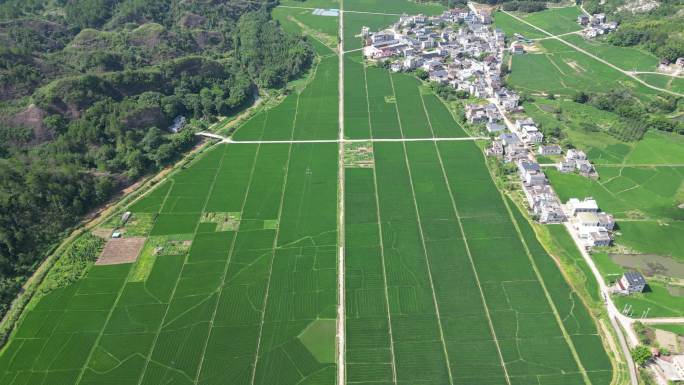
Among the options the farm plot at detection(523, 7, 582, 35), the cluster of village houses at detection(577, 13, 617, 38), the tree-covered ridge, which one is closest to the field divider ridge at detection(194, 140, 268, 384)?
the tree-covered ridge

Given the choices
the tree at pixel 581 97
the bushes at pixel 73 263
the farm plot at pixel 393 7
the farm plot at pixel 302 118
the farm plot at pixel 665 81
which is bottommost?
the bushes at pixel 73 263

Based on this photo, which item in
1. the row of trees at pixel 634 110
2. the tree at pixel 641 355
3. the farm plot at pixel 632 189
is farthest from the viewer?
the row of trees at pixel 634 110

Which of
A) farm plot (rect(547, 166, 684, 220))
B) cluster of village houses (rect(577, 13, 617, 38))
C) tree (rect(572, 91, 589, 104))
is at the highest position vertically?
cluster of village houses (rect(577, 13, 617, 38))

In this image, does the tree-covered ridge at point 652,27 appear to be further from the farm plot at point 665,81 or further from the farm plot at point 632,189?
the farm plot at point 632,189

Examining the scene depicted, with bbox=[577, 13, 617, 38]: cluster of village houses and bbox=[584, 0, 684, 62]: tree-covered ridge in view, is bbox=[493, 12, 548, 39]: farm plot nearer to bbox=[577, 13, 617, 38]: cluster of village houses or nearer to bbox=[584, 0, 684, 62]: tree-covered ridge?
bbox=[577, 13, 617, 38]: cluster of village houses

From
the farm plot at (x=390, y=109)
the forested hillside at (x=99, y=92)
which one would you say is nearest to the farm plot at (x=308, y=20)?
the forested hillside at (x=99, y=92)

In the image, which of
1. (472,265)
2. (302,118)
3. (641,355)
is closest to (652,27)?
(302,118)
